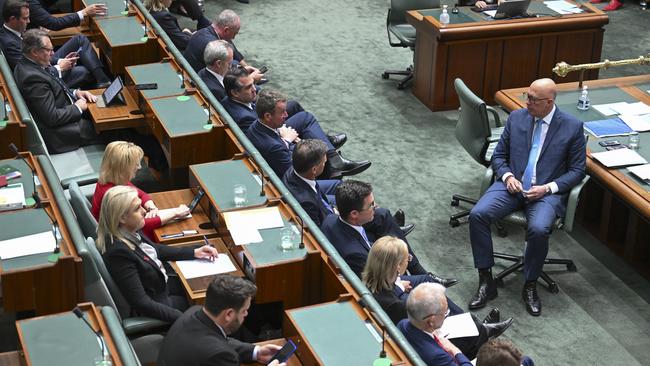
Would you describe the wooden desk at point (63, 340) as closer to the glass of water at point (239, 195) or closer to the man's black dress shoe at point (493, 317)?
the glass of water at point (239, 195)

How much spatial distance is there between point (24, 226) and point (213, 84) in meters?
2.77

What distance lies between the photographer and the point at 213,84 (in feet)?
26.1

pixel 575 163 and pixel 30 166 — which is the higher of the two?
pixel 30 166

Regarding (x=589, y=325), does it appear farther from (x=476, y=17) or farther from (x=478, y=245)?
(x=476, y=17)

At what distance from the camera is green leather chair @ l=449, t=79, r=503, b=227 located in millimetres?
7215

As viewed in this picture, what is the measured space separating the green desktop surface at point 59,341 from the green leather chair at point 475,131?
3.46 m

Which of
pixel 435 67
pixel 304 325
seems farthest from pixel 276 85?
pixel 304 325

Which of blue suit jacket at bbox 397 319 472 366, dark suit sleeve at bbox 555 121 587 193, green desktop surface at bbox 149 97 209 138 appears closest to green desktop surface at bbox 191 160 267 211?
green desktop surface at bbox 149 97 209 138

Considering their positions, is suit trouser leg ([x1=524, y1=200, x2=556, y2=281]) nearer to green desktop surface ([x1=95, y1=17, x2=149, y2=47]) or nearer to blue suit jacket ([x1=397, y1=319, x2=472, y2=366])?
blue suit jacket ([x1=397, y1=319, x2=472, y2=366])

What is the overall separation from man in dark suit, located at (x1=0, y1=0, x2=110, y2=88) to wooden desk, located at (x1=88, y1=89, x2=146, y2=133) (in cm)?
82

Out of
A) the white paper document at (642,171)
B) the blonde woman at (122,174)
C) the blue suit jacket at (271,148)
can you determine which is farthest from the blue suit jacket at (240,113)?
the white paper document at (642,171)

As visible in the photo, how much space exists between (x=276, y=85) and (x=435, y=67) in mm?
1620

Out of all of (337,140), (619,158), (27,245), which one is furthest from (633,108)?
(27,245)

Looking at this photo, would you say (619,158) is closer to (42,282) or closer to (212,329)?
(212,329)
